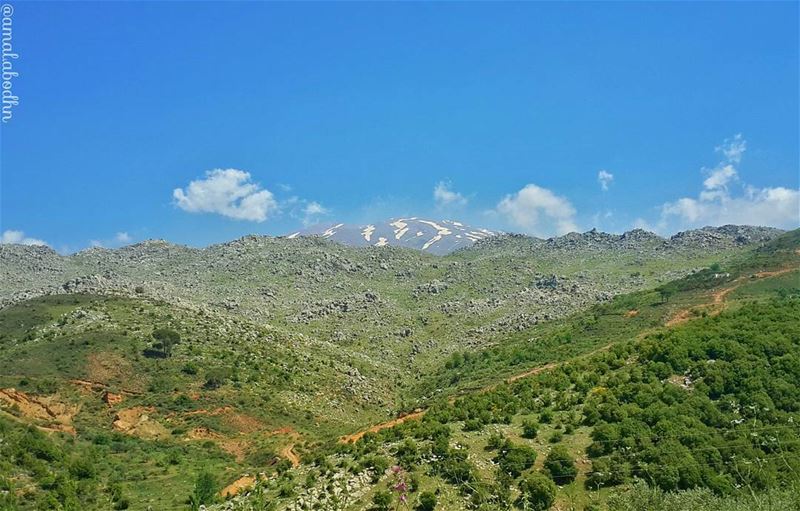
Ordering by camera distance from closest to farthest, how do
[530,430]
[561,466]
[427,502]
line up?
1. [427,502]
2. [561,466]
3. [530,430]

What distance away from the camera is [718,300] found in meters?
82.2

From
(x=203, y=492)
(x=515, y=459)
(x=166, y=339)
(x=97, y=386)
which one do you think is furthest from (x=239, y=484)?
(x=166, y=339)

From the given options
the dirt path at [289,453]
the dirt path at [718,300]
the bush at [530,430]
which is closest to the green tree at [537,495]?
the bush at [530,430]

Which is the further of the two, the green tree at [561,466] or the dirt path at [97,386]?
the dirt path at [97,386]

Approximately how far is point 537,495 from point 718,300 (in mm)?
69279

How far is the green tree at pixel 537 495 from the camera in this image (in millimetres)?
27922

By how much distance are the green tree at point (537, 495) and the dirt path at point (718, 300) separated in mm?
49865

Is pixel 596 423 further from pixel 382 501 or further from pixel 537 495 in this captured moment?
pixel 382 501

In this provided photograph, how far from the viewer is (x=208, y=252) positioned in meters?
184

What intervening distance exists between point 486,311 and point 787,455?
322 feet

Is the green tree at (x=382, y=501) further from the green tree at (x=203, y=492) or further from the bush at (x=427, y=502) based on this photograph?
the green tree at (x=203, y=492)

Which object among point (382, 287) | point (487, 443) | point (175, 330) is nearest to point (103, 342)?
point (175, 330)

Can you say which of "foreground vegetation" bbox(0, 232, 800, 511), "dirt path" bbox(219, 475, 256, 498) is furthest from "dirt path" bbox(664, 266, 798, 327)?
"dirt path" bbox(219, 475, 256, 498)

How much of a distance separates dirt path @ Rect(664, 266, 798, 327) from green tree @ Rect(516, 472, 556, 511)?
4987cm
